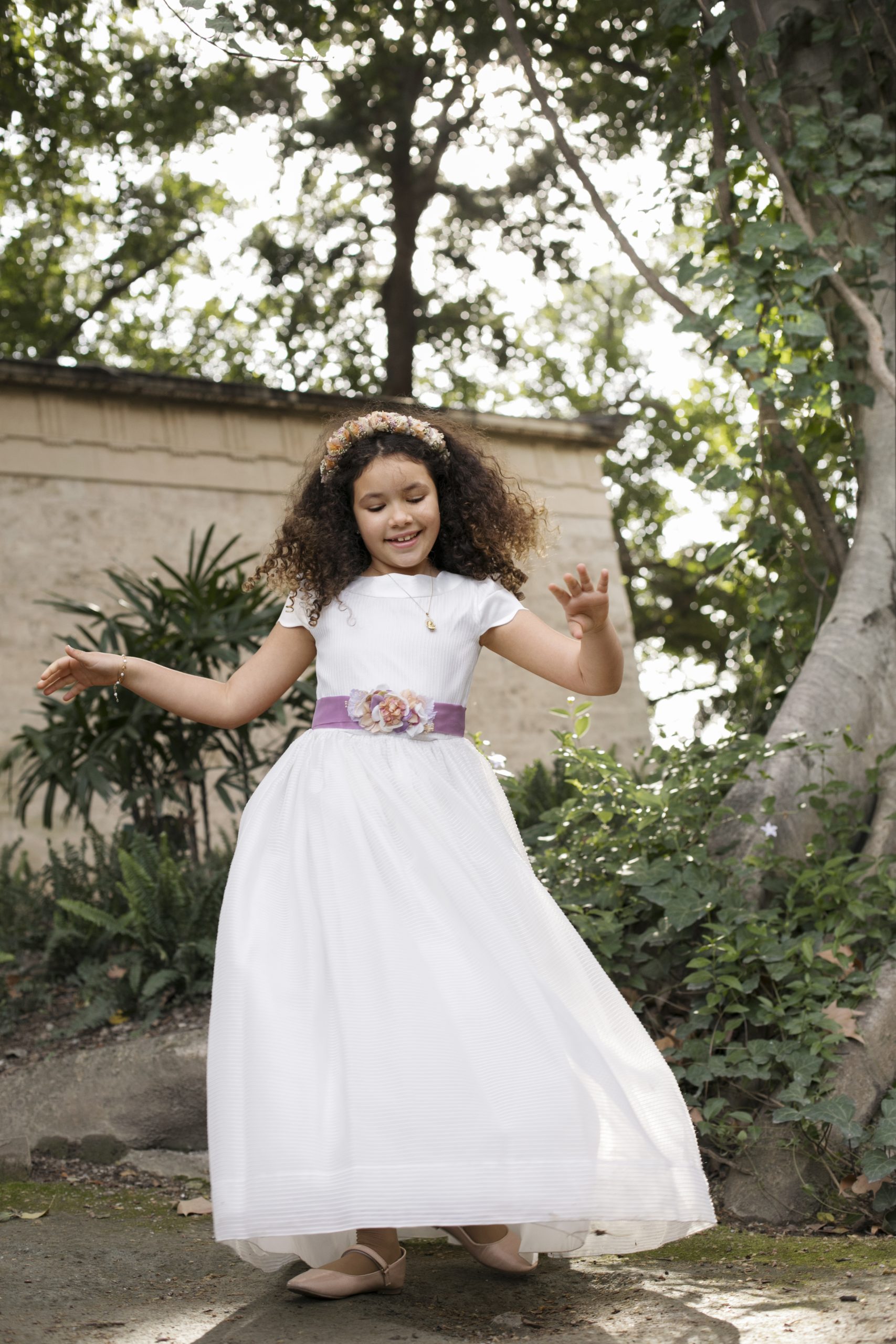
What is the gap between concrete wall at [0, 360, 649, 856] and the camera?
29.0ft

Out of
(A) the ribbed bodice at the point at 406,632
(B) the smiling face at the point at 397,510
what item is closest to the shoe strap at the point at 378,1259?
(A) the ribbed bodice at the point at 406,632

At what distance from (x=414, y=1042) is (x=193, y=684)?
40.0 inches

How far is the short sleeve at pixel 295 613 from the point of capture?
2830mm

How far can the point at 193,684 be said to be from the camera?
2.78 meters

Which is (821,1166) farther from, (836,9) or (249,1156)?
(836,9)

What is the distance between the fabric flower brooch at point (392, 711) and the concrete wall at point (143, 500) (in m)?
6.24

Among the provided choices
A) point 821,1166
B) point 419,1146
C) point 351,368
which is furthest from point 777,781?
point 351,368

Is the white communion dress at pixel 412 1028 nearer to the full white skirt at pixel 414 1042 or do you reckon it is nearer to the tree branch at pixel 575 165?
the full white skirt at pixel 414 1042

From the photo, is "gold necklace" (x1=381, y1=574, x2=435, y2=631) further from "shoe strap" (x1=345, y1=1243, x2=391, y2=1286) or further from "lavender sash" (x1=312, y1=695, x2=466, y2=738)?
"shoe strap" (x1=345, y1=1243, x2=391, y2=1286)

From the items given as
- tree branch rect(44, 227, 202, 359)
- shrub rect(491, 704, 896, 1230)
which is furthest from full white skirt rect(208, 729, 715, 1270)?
tree branch rect(44, 227, 202, 359)

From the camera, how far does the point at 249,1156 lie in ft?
7.06

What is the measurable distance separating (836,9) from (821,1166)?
13.3 feet

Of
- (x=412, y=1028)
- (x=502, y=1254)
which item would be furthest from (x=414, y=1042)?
(x=502, y=1254)

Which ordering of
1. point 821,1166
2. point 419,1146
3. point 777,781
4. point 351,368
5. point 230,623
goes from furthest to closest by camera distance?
point 351,368, point 230,623, point 777,781, point 821,1166, point 419,1146
